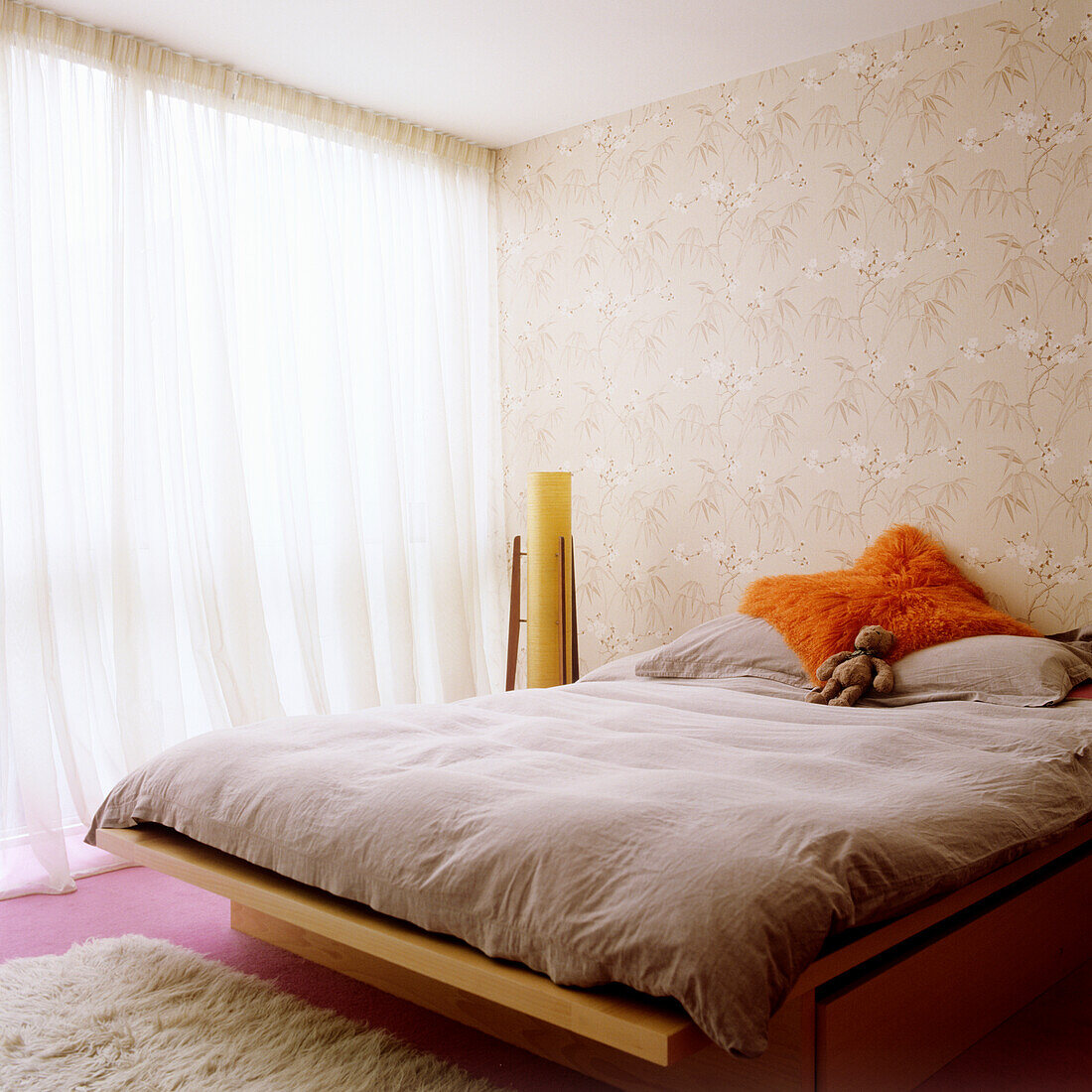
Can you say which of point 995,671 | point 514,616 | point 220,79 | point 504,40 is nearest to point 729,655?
point 995,671

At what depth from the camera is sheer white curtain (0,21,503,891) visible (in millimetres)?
3082

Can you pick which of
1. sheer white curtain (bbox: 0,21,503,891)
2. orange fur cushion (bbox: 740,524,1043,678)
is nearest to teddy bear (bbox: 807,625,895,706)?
orange fur cushion (bbox: 740,524,1043,678)

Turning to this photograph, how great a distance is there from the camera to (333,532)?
3.86 metres

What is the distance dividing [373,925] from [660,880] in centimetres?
58

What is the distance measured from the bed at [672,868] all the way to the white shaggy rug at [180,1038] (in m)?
0.16

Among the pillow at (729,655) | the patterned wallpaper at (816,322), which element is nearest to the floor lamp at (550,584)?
the patterned wallpaper at (816,322)

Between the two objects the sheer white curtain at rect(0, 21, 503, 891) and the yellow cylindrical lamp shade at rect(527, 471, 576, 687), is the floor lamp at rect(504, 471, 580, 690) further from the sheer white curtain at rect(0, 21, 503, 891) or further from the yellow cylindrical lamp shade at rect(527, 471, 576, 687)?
the sheer white curtain at rect(0, 21, 503, 891)

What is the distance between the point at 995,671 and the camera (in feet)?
8.84

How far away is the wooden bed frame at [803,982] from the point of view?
150 cm

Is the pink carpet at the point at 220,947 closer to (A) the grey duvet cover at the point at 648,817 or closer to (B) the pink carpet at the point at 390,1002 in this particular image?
(B) the pink carpet at the point at 390,1002

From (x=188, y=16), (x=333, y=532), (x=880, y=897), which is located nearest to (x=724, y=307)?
(x=333, y=532)

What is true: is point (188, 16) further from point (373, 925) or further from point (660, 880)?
point (660, 880)

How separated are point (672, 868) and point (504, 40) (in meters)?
2.78

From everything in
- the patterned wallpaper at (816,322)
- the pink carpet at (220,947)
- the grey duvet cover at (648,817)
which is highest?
the patterned wallpaper at (816,322)
